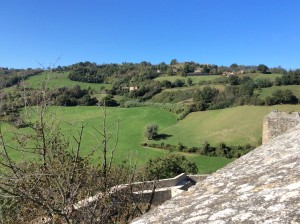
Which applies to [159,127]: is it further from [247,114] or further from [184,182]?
[184,182]

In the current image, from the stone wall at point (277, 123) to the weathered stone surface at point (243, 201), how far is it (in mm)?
7508

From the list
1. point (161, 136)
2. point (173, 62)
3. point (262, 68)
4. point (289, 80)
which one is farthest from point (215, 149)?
point (173, 62)

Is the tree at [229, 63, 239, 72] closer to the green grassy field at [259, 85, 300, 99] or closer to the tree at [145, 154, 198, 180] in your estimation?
the green grassy field at [259, 85, 300, 99]

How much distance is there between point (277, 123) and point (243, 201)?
915cm

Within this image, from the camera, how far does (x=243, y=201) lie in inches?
107

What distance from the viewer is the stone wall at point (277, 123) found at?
1093 centimetres

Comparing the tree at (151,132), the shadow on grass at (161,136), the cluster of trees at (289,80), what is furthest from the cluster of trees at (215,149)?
the cluster of trees at (289,80)

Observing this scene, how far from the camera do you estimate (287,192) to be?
254 cm

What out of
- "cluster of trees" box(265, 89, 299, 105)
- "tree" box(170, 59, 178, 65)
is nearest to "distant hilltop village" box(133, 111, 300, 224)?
"cluster of trees" box(265, 89, 299, 105)

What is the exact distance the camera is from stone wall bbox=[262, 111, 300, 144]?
430 inches

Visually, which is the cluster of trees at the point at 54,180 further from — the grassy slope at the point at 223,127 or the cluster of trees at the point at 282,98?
the cluster of trees at the point at 282,98

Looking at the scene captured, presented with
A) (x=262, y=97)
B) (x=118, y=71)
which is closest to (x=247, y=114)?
(x=262, y=97)

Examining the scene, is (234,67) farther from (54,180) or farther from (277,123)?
(54,180)

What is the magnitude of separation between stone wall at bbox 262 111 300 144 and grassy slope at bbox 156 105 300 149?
3983 cm
